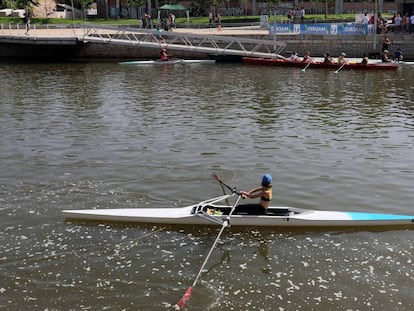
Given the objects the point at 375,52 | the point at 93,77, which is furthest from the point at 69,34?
the point at 375,52

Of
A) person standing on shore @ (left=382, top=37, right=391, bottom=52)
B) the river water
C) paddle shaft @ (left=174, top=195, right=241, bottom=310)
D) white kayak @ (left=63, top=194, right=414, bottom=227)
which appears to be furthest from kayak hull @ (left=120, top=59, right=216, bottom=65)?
paddle shaft @ (left=174, top=195, right=241, bottom=310)

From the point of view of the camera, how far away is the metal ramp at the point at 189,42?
42891mm

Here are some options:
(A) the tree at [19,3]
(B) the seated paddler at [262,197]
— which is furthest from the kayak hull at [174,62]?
(B) the seated paddler at [262,197]

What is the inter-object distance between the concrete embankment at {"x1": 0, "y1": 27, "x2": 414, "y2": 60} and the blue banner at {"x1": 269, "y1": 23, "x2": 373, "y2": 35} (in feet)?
1.38

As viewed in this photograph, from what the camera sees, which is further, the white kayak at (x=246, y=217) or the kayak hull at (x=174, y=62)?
the kayak hull at (x=174, y=62)

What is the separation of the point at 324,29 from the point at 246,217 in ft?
116

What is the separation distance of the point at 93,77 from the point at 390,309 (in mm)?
30376

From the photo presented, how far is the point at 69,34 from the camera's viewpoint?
49281 mm

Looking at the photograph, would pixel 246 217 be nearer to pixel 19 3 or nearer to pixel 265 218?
pixel 265 218

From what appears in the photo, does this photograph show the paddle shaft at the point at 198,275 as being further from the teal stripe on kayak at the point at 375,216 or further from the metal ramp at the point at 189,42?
the metal ramp at the point at 189,42

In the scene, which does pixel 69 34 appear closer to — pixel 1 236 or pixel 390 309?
pixel 1 236

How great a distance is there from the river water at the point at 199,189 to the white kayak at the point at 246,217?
0.67 ft

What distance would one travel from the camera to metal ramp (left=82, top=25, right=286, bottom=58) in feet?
141

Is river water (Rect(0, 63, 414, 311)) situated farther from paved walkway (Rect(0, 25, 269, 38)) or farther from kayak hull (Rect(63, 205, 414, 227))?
paved walkway (Rect(0, 25, 269, 38))
